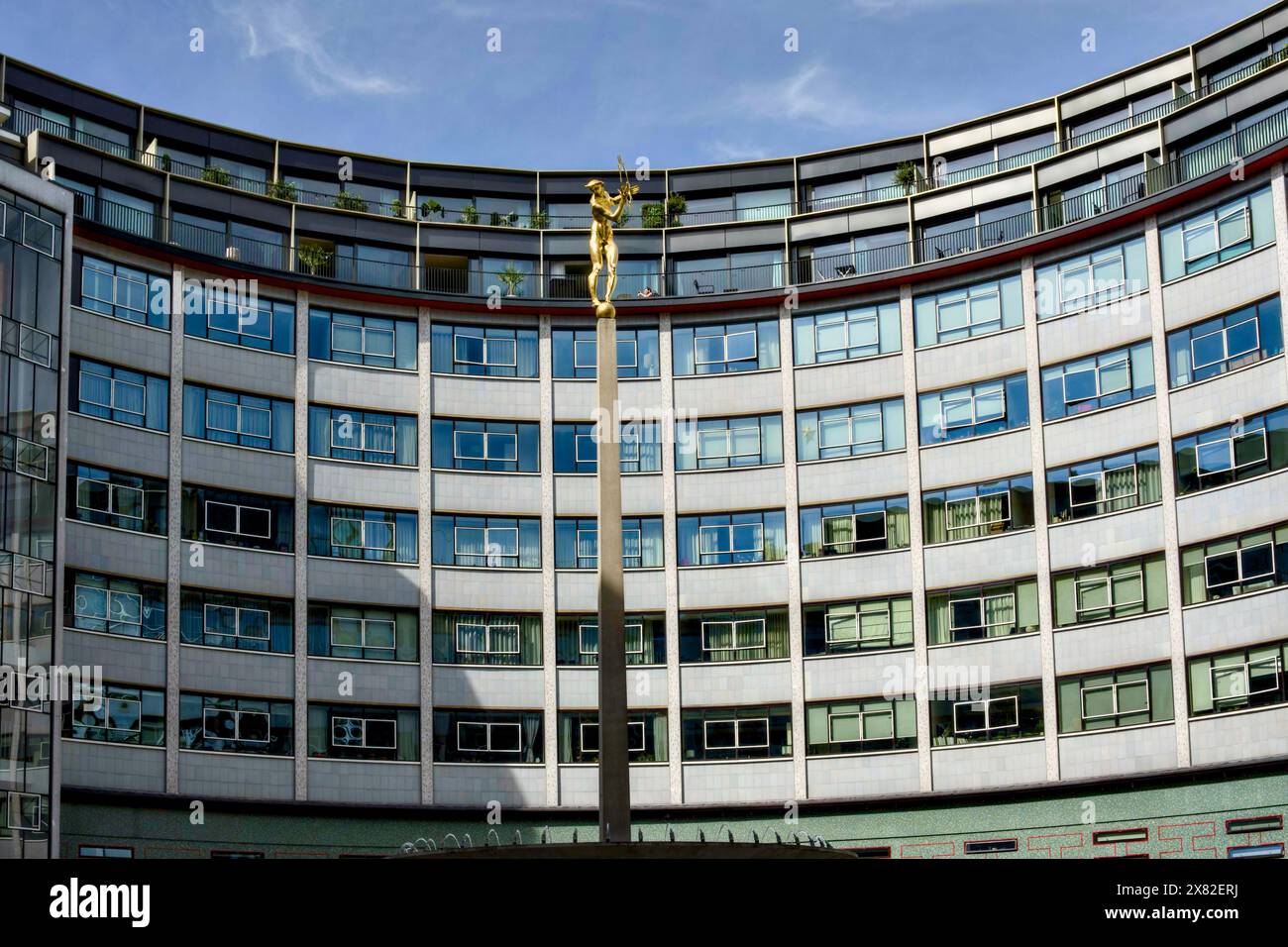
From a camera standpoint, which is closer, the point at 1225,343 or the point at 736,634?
the point at 1225,343

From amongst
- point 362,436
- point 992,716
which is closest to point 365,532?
point 362,436

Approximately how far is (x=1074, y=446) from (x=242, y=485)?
94.2ft

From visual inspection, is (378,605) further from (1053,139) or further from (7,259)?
(1053,139)

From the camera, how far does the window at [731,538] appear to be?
195 ft

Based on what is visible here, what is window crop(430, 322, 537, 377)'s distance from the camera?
61031mm

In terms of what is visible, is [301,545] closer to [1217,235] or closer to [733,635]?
[733,635]

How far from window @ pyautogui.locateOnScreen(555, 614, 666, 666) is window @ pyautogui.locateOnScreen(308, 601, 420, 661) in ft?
17.2

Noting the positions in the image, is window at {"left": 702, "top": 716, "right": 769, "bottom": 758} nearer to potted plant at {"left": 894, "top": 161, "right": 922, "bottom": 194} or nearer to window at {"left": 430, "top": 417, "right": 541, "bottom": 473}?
window at {"left": 430, "top": 417, "right": 541, "bottom": 473}

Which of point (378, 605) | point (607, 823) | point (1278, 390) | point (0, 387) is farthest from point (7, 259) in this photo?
point (1278, 390)

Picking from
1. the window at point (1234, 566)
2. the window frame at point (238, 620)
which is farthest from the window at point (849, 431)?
the window frame at point (238, 620)

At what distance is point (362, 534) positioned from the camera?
5866 centimetres

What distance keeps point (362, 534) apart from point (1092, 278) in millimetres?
27237

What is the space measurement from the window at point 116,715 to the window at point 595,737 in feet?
45.8

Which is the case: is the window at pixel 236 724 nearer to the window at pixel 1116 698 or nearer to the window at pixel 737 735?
the window at pixel 737 735
